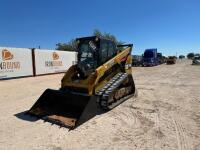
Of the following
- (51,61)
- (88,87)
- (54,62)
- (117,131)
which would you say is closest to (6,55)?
(51,61)

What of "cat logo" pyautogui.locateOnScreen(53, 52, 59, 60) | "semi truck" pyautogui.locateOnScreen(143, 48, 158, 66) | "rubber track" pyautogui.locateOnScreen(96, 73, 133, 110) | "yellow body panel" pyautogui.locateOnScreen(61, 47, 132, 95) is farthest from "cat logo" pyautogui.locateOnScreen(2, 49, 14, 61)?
"semi truck" pyautogui.locateOnScreen(143, 48, 158, 66)

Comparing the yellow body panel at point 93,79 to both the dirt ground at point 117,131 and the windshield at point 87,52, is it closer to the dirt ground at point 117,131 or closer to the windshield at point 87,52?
the windshield at point 87,52

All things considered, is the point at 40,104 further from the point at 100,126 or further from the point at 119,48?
the point at 119,48

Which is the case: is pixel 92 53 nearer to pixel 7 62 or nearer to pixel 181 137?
pixel 181 137

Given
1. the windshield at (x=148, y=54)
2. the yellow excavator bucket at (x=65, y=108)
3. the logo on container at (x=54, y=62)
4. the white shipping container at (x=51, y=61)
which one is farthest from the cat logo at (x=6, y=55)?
the windshield at (x=148, y=54)

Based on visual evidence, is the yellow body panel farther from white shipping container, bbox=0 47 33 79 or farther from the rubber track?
white shipping container, bbox=0 47 33 79

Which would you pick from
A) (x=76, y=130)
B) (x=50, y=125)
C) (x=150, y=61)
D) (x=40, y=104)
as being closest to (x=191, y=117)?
(x=76, y=130)

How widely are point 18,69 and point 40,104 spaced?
13.4m

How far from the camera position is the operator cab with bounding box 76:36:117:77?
7.94 m

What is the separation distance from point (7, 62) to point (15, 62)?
2.89 feet

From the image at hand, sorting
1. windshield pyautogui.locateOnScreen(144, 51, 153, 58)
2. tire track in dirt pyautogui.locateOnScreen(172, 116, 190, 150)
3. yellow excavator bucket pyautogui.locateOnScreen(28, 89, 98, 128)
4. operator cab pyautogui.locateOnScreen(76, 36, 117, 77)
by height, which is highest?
windshield pyautogui.locateOnScreen(144, 51, 153, 58)

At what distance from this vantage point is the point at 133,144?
4832mm

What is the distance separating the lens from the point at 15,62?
63.3 ft

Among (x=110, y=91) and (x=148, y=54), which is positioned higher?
(x=148, y=54)
